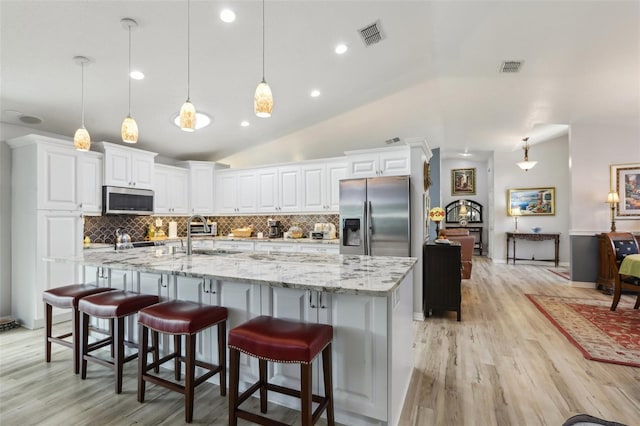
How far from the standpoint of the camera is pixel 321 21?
2709 mm

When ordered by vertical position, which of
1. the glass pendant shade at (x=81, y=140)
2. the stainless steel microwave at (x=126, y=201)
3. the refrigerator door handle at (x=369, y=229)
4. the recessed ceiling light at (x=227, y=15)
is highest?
the recessed ceiling light at (x=227, y=15)

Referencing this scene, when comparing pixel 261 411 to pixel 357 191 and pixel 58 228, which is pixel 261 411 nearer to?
pixel 357 191

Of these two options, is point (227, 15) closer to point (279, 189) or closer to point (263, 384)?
point (263, 384)

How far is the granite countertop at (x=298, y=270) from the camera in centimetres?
151

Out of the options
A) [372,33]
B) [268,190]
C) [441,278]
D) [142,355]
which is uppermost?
[372,33]

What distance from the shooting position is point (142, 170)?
4.71m

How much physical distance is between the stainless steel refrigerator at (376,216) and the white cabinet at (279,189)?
4.16 ft

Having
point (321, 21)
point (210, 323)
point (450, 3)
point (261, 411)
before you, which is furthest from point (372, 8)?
point (261, 411)

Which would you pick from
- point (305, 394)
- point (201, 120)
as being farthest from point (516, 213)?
point (305, 394)

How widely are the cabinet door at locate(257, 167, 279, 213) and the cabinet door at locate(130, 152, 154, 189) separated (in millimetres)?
1754

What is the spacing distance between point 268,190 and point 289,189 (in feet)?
1.47

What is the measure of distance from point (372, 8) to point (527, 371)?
3.34 meters

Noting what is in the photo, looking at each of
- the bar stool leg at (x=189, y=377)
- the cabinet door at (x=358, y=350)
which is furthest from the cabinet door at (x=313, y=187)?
the bar stool leg at (x=189, y=377)

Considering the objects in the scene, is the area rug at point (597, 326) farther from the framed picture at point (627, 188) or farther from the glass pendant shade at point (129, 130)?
the glass pendant shade at point (129, 130)
